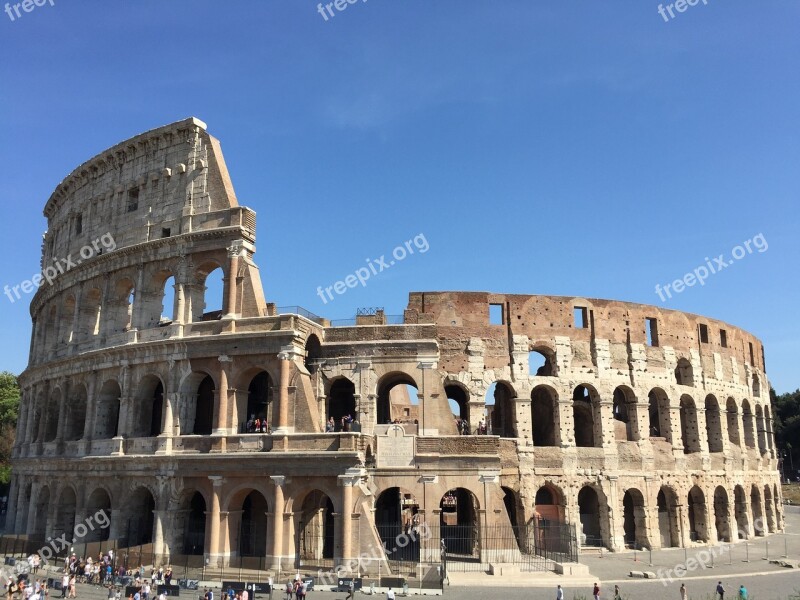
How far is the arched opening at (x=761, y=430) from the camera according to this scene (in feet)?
135

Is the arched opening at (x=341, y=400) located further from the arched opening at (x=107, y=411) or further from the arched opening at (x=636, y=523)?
the arched opening at (x=636, y=523)

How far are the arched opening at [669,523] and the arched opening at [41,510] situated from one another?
→ 2936 centimetres

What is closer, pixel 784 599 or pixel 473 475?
pixel 784 599

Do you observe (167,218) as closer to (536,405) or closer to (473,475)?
(473,475)

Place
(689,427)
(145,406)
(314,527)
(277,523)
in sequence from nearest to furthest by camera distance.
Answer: (277,523) → (314,527) → (145,406) → (689,427)

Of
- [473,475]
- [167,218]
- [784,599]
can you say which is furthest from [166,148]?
[784,599]

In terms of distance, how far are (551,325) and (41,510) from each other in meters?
26.1

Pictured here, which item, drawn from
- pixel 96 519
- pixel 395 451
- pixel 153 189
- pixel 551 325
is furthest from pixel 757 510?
pixel 153 189

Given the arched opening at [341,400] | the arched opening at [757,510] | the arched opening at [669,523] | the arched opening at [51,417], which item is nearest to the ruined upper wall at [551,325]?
the arched opening at [341,400]

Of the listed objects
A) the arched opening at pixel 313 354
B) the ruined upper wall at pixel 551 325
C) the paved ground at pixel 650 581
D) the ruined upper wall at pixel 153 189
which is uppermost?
the ruined upper wall at pixel 153 189

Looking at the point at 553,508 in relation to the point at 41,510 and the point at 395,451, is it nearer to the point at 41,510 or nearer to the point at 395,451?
the point at 395,451

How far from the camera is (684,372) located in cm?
3575

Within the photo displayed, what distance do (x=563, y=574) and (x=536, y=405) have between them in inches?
449

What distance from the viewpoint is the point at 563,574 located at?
23.6m
